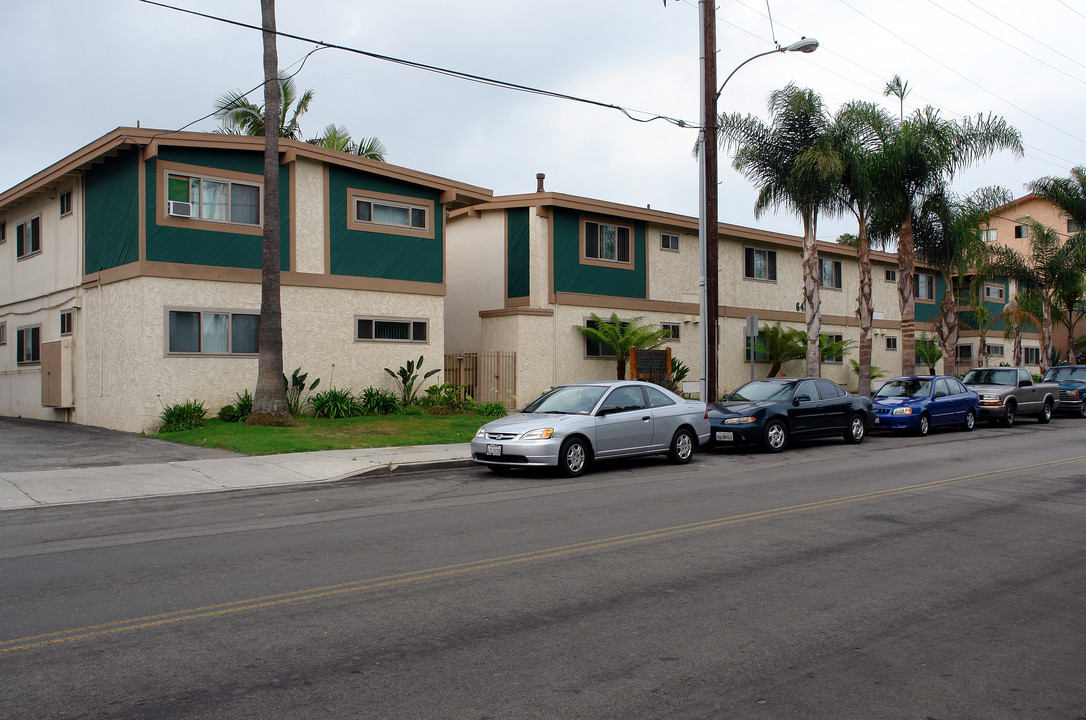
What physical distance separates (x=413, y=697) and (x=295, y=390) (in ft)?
57.2

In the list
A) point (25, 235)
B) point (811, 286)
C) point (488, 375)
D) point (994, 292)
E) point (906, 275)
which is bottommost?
point (488, 375)

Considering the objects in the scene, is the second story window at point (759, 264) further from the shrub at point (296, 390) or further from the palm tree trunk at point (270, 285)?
the palm tree trunk at point (270, 285)

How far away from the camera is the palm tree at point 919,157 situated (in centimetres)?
2664

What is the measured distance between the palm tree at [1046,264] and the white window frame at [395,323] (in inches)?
1082

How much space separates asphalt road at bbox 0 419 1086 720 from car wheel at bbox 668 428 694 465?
12.9 ft

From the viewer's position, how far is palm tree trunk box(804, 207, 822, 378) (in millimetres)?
26109

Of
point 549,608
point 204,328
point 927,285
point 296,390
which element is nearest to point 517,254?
point 296,390

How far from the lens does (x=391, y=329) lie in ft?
75.7

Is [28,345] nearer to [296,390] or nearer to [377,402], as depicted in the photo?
[296,390]

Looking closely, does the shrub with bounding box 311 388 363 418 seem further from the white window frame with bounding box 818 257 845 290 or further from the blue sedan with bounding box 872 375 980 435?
the white window frame with bounding box 818 257 845 290

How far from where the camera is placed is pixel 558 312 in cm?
2634

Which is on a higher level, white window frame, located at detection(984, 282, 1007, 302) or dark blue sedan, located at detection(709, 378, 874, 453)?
white window frame, located at detection(984, 282, 1007, 302)

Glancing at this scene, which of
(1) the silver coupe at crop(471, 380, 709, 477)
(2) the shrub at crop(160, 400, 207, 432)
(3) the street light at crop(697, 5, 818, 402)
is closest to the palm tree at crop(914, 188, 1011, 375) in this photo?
(3) the street light at crop(697, 5, 818, 402)

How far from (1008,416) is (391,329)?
17.0 meters
